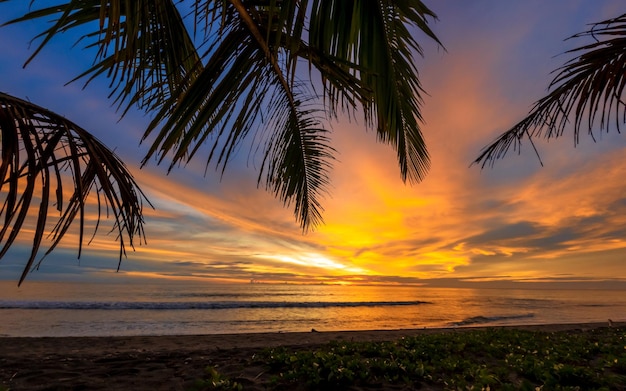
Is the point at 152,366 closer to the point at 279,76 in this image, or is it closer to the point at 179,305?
the point at 279,76

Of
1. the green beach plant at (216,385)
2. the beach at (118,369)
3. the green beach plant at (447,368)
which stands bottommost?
the beach at (118,369)

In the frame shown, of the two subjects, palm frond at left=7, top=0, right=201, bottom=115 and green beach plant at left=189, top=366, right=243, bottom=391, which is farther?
green beach plant at left=189, top=366, right=243, bottom=391

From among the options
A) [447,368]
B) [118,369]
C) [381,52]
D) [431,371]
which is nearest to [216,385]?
[118,369]

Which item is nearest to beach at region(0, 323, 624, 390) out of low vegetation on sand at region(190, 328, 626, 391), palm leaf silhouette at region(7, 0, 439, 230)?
low vegetation on sand at region(190, 328, 626, 391)

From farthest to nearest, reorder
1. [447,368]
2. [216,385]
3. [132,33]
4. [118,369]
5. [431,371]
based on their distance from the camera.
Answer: [118,369]
[447,368]
[431,371]
[216,385]
[132,33]

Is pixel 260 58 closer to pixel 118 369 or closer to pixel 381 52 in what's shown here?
pixel 381 52

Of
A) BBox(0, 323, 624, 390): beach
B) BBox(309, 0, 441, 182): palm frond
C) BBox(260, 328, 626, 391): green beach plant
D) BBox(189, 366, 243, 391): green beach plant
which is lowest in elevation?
BBox(0, 323, 624, 390): beach

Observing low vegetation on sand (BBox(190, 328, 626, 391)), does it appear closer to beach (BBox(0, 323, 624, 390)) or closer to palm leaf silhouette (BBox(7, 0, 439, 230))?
beach (BBox(0, 323, 624, 390))

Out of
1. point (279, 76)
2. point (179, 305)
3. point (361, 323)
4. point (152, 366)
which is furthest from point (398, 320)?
point (279, 76)

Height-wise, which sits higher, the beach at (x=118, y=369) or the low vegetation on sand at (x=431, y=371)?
the low vegetation on sand at (x=431, y=371)

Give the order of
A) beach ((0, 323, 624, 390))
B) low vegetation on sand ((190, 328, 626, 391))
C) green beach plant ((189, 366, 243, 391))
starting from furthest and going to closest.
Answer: beach ((0, 323, 624, 390))
low vegetation on sand ((190, 328, 626, 391))
green beach plant ((189, 366, 243, 391))

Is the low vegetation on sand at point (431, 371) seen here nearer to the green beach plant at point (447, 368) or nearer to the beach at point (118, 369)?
the green beach plant at point (447, 368)

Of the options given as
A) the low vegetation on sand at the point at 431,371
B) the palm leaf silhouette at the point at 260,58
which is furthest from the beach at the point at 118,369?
the palm leaf silhouette at the point at 260,58

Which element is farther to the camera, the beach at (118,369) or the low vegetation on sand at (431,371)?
the beach at (118,369)
